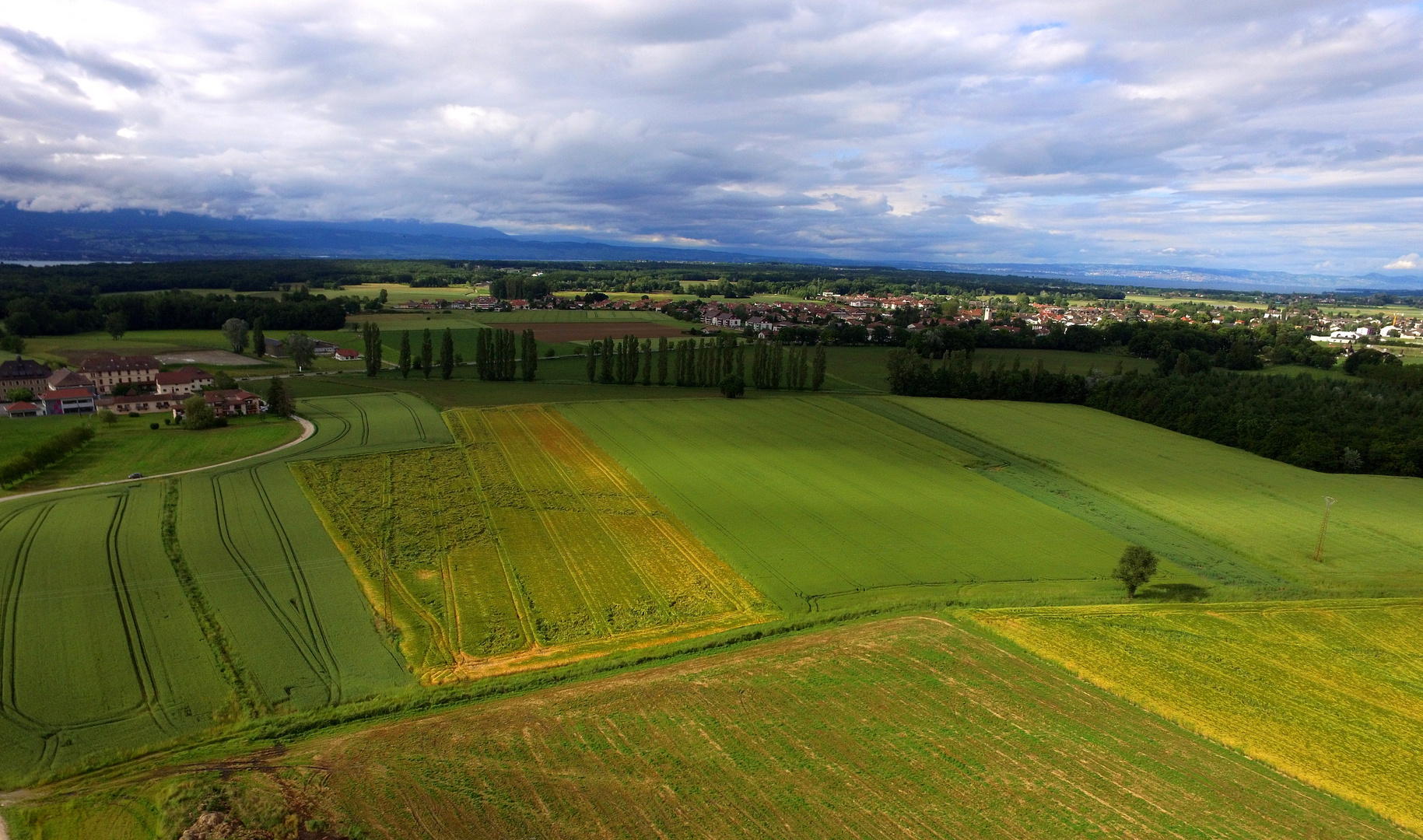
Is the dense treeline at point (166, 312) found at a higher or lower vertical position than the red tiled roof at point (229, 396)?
higher

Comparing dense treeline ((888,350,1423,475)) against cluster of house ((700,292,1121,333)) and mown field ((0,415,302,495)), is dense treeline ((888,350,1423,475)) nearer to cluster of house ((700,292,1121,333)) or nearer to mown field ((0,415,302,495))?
cluster of house ((700,292,1121,333))

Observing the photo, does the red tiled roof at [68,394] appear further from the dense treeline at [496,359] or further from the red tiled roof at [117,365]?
the dense treeline at [496,359]

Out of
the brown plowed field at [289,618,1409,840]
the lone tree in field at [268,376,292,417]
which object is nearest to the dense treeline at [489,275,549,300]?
the lone tree in field at [268,376,292,417]

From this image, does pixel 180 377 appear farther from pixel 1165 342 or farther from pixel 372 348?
pixel 1165 342

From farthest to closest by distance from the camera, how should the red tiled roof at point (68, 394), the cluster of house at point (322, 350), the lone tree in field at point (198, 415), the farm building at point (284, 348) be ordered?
the farm building at point (284, 348), the cluster of house at point (322, 350), the red tiled roof at point (68, 394), the lone tree in field at point (198, 415)

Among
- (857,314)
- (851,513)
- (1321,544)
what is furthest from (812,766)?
(857,314)

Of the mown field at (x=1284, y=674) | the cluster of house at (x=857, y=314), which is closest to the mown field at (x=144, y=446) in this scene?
the mown field at (x=1284, y=674)

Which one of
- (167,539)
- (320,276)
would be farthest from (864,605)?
(320,276)
